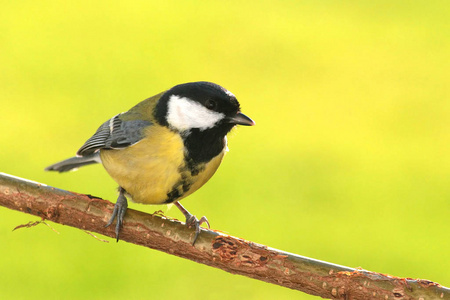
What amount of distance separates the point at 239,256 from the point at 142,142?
43 centimetres

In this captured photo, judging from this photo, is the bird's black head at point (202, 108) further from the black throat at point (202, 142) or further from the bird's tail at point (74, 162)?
the bird's tail at point (74, 162)

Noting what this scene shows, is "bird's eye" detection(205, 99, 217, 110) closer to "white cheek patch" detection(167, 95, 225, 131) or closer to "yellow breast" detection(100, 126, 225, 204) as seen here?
"white cheek patch" detection(167, 95, 225, 131)

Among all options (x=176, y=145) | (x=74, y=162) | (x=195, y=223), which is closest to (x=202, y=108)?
(x=176, y=145)

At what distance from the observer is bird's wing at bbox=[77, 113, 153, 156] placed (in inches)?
63.6

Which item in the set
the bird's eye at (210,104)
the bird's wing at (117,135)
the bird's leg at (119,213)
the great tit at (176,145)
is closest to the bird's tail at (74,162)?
the bird's wing at (117,135)

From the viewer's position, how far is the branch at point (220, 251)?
4.21 feet

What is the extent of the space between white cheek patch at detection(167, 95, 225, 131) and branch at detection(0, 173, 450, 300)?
0.26 metres

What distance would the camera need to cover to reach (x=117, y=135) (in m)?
1.69

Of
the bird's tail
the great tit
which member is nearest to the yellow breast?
the great tit

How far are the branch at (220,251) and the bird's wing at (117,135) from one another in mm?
202

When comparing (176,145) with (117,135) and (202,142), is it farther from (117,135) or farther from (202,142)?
(117,135)

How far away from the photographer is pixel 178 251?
57.2 inches

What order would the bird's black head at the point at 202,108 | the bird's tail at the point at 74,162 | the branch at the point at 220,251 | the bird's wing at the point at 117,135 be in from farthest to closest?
the bird's tail at the point at 74,162 < the bird's wing at the point at 117,135 < the bird's black head at the point at 202,108 < the branch at the point at 220,251

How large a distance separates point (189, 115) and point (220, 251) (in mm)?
364
